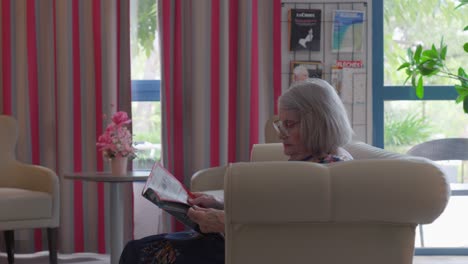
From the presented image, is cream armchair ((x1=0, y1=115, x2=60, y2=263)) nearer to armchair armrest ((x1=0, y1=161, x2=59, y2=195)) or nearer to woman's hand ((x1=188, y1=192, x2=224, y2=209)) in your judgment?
armchair armrest ((x1=0, y1=161, x2=59, y2=195))

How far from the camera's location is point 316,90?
2.24m

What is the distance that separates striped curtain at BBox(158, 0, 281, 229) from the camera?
480 cm

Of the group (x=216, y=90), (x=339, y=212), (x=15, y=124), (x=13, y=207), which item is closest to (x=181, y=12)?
(x=216, y=90)

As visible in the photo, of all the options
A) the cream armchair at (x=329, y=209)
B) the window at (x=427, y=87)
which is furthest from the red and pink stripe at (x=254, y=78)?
the cream armchair at (x=329, y=209)

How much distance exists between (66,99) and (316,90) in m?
2.99

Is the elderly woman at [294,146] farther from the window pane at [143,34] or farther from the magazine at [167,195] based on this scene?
the window pane at [143,34]

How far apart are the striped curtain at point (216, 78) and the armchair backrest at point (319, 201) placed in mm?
2943

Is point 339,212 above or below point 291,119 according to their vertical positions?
below

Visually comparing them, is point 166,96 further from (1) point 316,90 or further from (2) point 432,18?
(1) point 316,90

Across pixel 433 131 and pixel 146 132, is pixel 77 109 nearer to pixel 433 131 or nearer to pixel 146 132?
pixel 146 132

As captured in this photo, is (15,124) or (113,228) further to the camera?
(15,124)

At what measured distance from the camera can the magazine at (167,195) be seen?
6.70ft

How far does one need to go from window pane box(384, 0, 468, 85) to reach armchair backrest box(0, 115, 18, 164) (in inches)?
101

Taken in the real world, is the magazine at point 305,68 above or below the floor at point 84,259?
above
